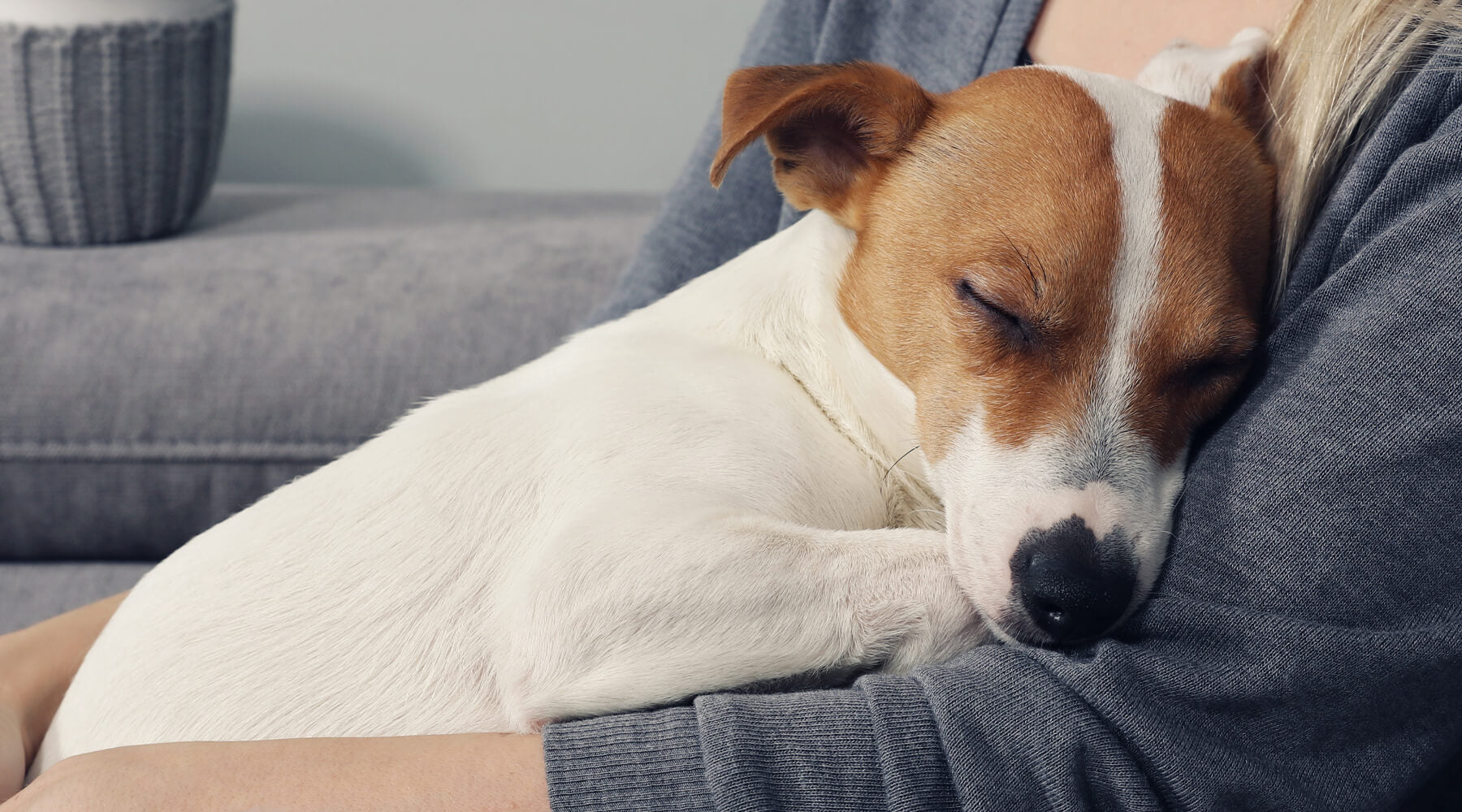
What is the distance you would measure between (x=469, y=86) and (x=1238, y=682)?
305cm

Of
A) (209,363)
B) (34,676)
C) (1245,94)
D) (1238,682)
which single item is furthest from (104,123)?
(1238,682)

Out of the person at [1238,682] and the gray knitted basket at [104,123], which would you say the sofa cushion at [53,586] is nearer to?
the gray knitted basket at [104,123]

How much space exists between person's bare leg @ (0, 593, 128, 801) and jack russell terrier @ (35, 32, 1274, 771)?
59 millimetres

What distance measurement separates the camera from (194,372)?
1972mm

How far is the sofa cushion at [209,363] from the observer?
1.94 m

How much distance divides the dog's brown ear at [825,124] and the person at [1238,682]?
416mm

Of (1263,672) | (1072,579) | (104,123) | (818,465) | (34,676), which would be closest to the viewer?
(1263,672)

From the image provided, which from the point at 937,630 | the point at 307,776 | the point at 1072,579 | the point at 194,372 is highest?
the point at 1072,579

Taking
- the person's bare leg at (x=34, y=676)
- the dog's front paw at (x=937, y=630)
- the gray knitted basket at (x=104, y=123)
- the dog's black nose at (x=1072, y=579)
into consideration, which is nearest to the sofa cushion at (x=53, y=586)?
the person's bare leg at (x=34, y=676)

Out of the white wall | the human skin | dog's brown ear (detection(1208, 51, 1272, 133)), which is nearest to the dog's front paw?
the human skin

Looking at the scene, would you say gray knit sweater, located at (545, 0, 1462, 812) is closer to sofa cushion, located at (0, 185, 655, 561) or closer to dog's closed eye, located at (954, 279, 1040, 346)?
dog's closed eye, located at (954, 279, 1040, 346)

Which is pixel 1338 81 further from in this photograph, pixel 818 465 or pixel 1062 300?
pixel 818 465

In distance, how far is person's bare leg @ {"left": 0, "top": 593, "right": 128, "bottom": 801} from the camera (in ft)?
3.54

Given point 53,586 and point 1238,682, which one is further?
point 53,586
